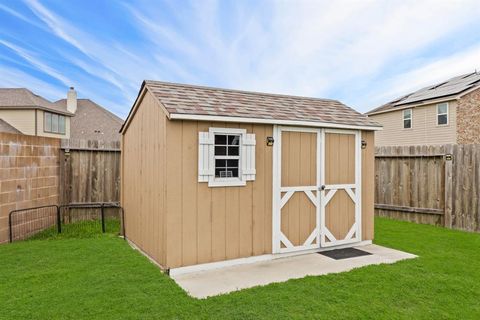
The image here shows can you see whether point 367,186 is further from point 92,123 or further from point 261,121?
point 92,123

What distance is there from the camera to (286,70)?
1314cm

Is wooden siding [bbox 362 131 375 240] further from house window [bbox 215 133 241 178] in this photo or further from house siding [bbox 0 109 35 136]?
house siding [bbox 0 109 35 136]

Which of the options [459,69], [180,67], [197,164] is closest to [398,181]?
[197,164]

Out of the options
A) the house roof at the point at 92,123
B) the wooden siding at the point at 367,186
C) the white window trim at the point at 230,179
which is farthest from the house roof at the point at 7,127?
the wooden siding at the point at 367,186

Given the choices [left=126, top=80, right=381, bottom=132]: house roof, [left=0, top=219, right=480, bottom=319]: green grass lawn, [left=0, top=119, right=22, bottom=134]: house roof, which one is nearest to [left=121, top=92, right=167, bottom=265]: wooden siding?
[left=126, top=80, right=381, bottom=132]: house roof

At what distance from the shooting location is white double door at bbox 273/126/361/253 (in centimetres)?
510

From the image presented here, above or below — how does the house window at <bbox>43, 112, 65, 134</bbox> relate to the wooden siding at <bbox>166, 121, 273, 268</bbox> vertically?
above

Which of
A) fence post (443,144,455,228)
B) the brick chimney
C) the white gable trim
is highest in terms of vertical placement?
the brick chimney

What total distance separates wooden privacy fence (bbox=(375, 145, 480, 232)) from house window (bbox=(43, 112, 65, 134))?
19663 mm

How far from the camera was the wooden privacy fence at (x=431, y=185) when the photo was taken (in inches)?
268

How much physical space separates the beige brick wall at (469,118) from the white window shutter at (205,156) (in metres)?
14.5

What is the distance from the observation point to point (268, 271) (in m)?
4.43

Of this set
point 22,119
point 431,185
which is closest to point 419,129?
point 431,185

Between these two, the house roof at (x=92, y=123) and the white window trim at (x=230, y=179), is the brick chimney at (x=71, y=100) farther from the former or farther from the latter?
the white window trim at (x=230, y=179)
